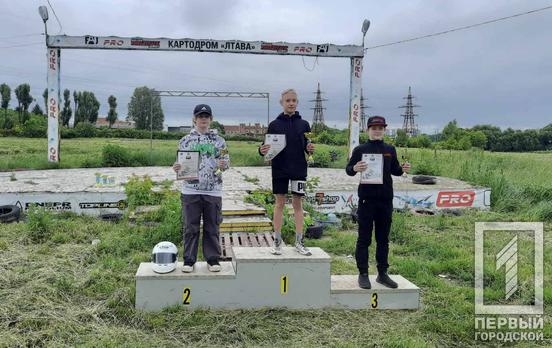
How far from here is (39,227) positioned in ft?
21.6

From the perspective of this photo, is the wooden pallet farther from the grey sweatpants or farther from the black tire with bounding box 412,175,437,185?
the black tire with bounding box 412,175,437,185

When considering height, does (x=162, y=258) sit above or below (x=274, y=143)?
below

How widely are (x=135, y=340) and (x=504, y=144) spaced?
58.7 m

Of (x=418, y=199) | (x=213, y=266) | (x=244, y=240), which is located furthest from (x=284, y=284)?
(x=418, y=199)

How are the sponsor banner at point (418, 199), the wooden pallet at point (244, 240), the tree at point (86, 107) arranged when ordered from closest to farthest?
the wooden pallet at point (244, 240) < the sponsor banner at point (418, 199) < the tree at point (86, 107)

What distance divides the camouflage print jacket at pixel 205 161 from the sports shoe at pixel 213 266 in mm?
644

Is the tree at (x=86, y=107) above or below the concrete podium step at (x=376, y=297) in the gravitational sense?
above

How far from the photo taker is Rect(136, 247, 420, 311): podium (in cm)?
417

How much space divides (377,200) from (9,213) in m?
6.39

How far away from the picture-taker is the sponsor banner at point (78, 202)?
842cm

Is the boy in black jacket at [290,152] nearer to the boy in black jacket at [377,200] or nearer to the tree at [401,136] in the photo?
the boy in black jacket at [377,200]

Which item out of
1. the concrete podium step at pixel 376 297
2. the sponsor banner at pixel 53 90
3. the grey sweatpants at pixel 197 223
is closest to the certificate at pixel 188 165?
the grey sweatpants at pixel 197 223

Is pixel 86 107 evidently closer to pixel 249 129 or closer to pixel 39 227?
pixel 249 129

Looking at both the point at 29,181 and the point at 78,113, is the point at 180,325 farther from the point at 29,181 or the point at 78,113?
the point at 78,113
